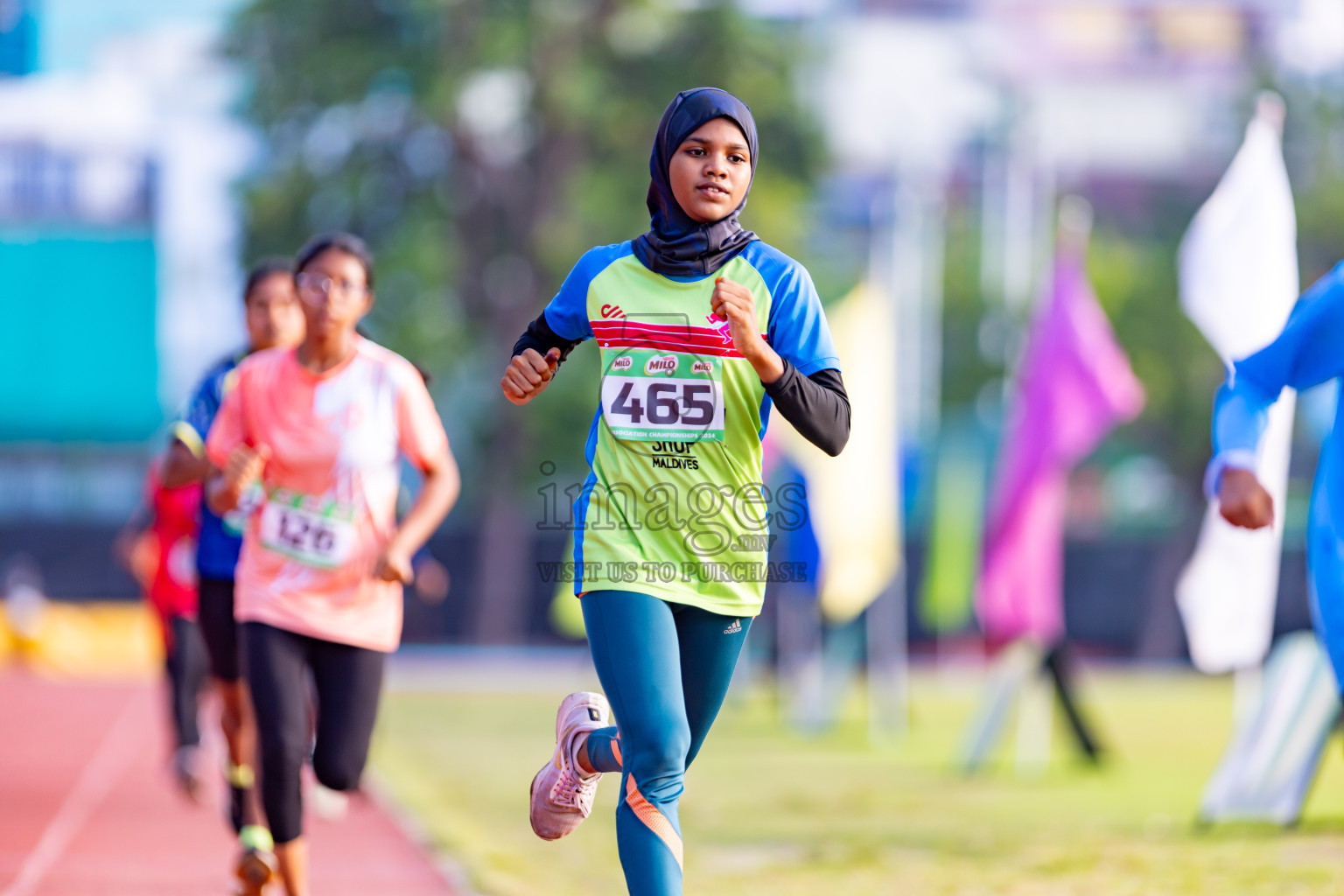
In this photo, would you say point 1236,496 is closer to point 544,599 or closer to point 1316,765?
point 1316,765

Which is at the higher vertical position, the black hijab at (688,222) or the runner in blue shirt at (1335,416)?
the black hijab at (688,222)

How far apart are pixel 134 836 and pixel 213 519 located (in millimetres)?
2392

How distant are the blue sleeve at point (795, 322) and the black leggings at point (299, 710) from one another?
197cm

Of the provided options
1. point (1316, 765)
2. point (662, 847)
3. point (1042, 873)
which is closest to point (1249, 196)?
point (1316, 765)

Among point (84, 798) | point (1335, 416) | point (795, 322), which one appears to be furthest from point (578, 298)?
point (84, 798)

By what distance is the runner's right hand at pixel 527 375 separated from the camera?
4.57 metres

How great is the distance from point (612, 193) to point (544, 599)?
766 cm

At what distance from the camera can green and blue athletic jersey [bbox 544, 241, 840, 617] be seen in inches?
174

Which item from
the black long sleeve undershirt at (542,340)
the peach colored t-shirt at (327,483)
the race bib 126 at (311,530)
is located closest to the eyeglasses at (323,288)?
the peach colored t-shirt at (327,483)

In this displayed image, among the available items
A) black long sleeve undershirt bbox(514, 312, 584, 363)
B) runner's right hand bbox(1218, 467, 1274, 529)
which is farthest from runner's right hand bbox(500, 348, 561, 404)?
runner's right hand bbox(1218, 467, 1274, 529)

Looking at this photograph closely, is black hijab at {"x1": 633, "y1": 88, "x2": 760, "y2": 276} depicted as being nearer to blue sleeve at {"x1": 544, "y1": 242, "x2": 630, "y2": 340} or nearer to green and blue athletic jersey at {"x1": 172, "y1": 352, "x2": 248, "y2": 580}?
blue sleeve at {"x1": 544, "y1": 242, "x2": 630, "y2": 340}

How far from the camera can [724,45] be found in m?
33.1

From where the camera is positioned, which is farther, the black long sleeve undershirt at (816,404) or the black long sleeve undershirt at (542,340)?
the black long sleeve undershirt at (542,340)

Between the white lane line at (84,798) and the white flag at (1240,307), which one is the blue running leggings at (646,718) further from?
the white flag at (1240,307)
